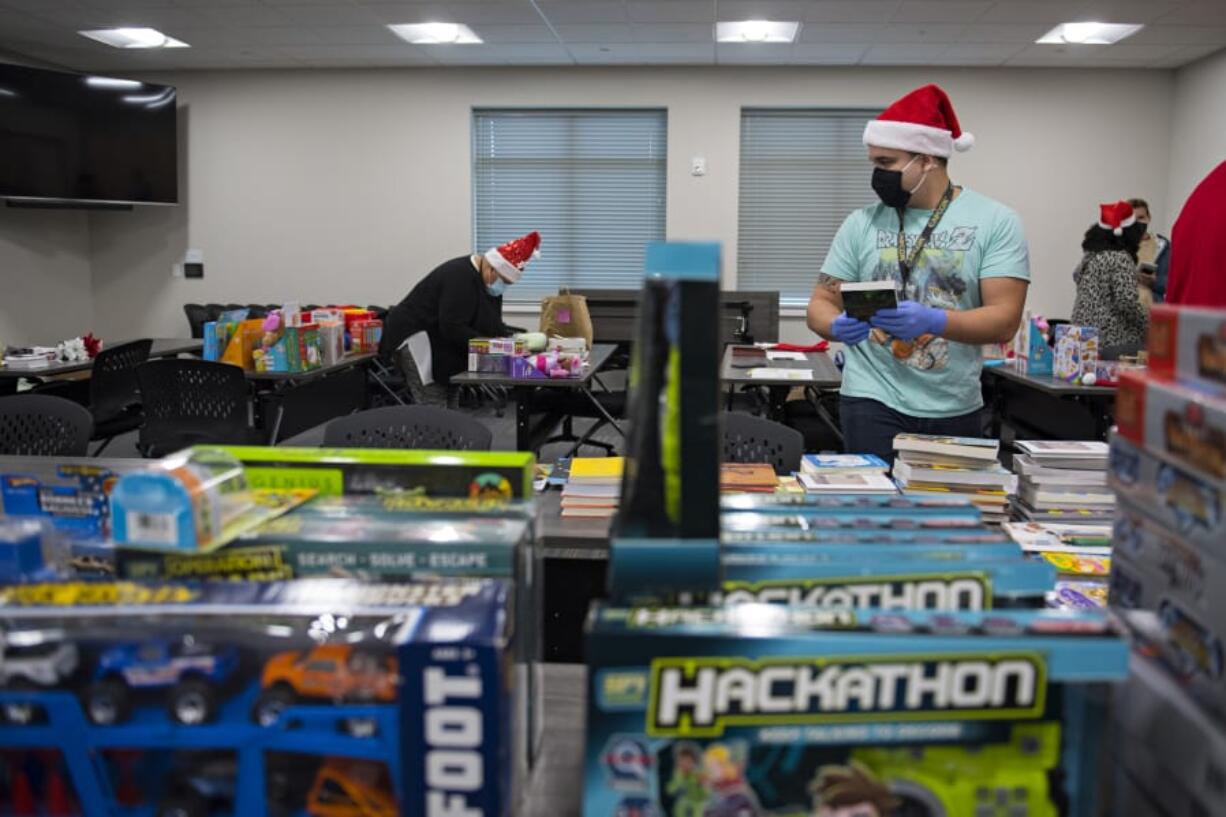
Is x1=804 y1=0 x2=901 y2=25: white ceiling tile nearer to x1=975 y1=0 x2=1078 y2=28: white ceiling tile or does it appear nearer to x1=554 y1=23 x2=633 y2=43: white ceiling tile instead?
x1=975 y1=0 x2=1078 y2=28: white ceiling tile

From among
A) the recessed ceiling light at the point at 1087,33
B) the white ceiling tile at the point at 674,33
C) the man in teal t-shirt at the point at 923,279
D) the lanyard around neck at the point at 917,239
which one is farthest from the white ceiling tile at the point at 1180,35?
the lanyard around neck at the point at 917,239

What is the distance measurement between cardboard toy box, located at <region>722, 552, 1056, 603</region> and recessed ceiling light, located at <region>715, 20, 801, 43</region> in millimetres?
6681

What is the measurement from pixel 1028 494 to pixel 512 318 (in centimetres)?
729

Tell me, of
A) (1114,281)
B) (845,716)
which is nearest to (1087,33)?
(1114,281)

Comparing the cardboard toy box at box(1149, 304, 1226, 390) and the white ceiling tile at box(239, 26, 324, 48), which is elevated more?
the white ceiling tile at box(239, 26, 324, 48)

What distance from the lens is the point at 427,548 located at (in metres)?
0.79

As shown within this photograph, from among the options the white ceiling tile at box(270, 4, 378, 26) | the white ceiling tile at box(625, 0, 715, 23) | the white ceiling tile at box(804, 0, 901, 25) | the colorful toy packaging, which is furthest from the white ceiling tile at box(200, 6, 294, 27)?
the colorful toy packaging

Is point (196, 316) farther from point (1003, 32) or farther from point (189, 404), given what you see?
point (1003, 32)

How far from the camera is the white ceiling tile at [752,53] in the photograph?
750 cm

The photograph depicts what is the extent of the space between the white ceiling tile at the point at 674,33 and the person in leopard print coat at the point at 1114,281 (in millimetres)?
3060

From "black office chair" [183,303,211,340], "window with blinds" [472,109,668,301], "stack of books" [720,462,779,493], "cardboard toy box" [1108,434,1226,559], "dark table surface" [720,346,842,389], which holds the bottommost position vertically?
"dark table surface" [720,346,842,389]

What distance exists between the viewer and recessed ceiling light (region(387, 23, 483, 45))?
23.2 feet

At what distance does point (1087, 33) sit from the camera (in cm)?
697

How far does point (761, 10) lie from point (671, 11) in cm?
60
